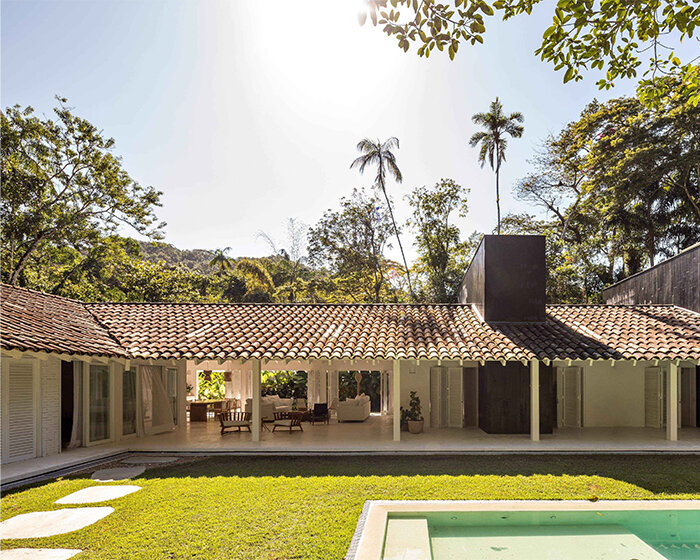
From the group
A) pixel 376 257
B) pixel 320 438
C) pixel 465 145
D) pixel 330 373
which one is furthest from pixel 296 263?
pixel 320 438

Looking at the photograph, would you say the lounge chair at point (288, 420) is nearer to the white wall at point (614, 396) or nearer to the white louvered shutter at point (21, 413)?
the white louvered shutter at point (21, 413)

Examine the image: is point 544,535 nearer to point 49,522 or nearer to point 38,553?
point 38,553

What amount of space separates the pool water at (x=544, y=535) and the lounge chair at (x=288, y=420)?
840cm

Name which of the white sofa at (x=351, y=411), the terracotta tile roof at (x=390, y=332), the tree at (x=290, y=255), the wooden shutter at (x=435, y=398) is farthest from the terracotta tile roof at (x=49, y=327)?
the tree at (x=290, y=255)

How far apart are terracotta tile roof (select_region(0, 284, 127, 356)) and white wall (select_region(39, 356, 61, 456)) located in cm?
79

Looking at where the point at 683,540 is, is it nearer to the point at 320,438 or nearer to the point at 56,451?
the point at 320,438

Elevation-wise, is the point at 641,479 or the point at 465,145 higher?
the point at 465,145

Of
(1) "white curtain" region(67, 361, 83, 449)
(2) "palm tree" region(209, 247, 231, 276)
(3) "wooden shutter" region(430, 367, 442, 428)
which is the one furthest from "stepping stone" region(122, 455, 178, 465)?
(2) "palm tree" region(209, 247, 231, 276)

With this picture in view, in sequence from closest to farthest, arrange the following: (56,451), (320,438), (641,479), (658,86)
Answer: (658,86)
(641,479)
(56,451)
(320,438)

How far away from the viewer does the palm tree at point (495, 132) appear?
107 ft

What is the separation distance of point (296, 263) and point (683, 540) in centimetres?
3487

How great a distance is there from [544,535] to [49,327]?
1178 cm

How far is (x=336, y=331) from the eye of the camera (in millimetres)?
15172

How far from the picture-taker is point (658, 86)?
6.81 meters
